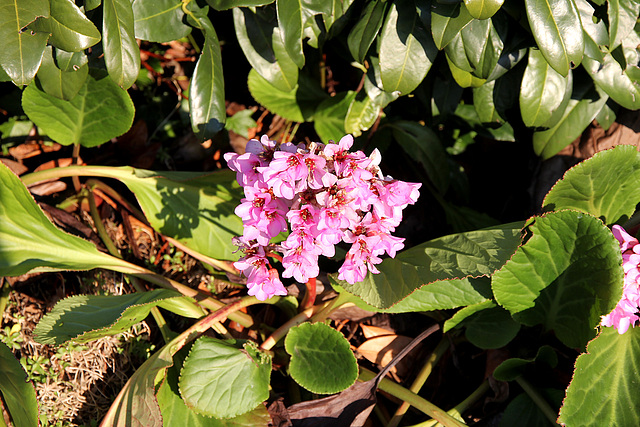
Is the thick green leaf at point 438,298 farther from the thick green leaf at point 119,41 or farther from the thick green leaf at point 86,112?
the thick green leaf at point 86,112

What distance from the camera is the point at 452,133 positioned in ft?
7.38

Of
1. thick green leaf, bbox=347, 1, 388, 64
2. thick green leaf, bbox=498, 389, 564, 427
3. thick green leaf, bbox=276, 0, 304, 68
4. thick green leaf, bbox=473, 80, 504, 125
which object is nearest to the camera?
thick green leaf, bbox=276, 0, 304, 68

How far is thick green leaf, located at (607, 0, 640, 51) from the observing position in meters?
1.41

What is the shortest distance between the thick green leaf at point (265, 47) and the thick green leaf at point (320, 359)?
789mm

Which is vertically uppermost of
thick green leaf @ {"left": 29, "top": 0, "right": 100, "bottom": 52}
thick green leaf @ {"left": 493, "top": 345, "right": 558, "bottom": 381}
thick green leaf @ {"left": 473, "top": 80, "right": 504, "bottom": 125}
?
thick green leaf @ {"left": 29, "top": 0, "right": 100, "bottom": 52}

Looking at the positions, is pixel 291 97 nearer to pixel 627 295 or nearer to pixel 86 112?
pixel 86 112

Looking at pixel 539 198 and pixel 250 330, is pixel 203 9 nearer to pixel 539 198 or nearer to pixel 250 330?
pixel 250 330

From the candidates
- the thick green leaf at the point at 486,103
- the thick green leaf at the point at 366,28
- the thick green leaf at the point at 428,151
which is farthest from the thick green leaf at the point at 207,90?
the thick green leaf at the point at 486,103

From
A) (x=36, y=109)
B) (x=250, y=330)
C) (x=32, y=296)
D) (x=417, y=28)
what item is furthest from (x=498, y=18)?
(x=32, y=296)

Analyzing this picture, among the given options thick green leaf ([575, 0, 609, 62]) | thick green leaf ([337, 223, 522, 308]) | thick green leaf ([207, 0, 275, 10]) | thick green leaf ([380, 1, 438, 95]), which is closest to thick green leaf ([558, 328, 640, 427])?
thick green leaf ([337, 223, 522, 308])

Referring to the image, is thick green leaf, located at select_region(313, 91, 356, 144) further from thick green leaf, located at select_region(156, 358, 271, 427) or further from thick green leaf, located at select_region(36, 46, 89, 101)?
thick green leaf, located at select_region(156, 358, 271, 427)

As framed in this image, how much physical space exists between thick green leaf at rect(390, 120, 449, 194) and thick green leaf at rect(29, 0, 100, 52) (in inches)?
43.9

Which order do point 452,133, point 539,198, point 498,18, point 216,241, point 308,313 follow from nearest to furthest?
point 498,18 → point 308,313 → point 216,241 → point 539,198 → point 452,133

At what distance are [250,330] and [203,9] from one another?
108 cm
